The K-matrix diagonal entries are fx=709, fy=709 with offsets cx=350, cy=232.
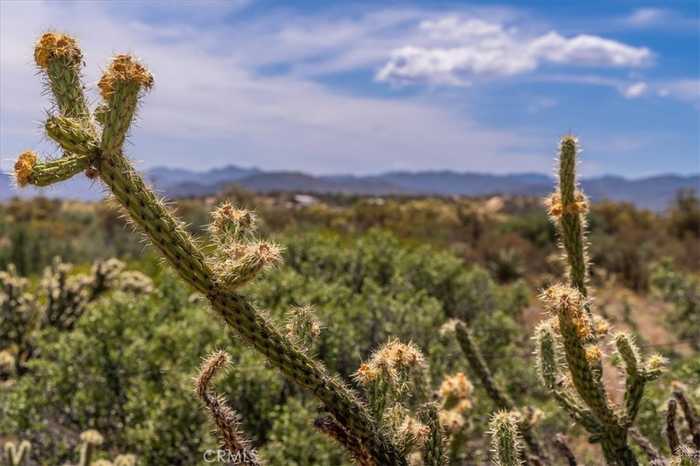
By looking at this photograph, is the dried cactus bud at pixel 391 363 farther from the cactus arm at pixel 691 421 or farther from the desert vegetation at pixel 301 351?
the cactus arm at pixel 691 421

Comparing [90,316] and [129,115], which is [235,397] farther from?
[129,115]

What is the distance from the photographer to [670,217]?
28.9 meters

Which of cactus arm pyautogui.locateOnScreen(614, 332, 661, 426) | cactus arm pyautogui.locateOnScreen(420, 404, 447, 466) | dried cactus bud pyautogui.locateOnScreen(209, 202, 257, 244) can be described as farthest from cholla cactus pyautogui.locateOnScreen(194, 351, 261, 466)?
cactus arm pyautogui.locateOnScreen(614, 332, 661, 426)

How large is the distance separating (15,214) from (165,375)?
4077 cm

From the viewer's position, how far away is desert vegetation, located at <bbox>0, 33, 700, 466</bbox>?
226cm

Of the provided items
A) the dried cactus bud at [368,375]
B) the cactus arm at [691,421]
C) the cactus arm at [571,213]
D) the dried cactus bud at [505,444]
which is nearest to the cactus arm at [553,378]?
the cactus arm at [571,213]

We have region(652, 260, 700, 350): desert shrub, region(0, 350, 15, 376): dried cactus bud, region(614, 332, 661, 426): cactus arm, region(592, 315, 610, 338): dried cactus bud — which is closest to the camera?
region(614, 332, 661, 426): cactus arm

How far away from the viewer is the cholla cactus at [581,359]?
2.78 m

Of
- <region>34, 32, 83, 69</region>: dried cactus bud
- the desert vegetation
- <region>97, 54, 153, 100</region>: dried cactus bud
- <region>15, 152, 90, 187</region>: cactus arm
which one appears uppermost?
<region>34, 32, 83, 69</region>: dried cactus bud

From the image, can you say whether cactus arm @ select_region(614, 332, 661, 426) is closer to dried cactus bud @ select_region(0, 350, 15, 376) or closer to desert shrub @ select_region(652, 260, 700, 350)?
dried cactus bud @ select_region(0, 350, 15, 376)

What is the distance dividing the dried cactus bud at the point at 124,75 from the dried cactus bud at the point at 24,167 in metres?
0.29

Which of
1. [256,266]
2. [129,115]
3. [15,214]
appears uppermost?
[129,115]

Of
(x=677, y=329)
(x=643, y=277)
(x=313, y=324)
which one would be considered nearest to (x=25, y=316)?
(x=313, y=324)

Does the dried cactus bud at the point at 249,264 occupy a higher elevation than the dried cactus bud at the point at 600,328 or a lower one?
higher
